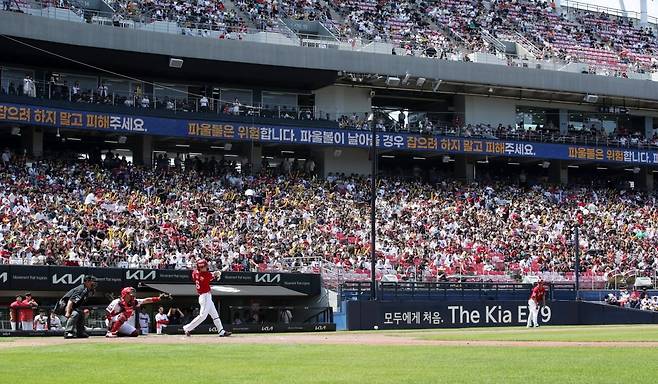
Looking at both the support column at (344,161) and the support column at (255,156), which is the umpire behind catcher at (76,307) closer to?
the support column at (255,156)

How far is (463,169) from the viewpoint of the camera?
6294 cm

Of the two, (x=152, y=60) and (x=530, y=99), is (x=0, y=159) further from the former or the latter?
(x=530, y=99)

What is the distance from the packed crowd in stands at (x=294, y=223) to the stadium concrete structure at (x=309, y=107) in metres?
2.01

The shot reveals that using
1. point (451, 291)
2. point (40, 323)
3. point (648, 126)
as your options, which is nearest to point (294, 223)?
point (451, 291)

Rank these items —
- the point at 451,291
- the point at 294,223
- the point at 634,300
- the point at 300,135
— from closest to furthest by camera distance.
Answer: the point at 451,291 < the point at 634,300 < the point at 294,223 < the point at 300,135

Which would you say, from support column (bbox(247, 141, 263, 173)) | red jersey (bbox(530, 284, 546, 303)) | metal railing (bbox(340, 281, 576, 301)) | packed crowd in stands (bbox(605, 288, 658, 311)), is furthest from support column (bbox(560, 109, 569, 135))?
red jersey (bbox(530, 284, 546, 303))

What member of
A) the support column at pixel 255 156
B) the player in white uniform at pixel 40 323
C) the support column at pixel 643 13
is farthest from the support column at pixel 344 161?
the player in white uniform at pixel 40 323

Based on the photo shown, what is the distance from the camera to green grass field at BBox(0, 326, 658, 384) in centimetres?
1227

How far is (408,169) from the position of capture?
208ft

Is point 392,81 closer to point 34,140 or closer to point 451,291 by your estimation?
point 451,291

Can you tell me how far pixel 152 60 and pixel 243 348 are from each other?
121 feet

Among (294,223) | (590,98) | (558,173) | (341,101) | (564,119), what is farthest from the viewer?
(564,119)

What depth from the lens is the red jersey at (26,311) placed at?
29328mm

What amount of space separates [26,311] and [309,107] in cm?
3240
